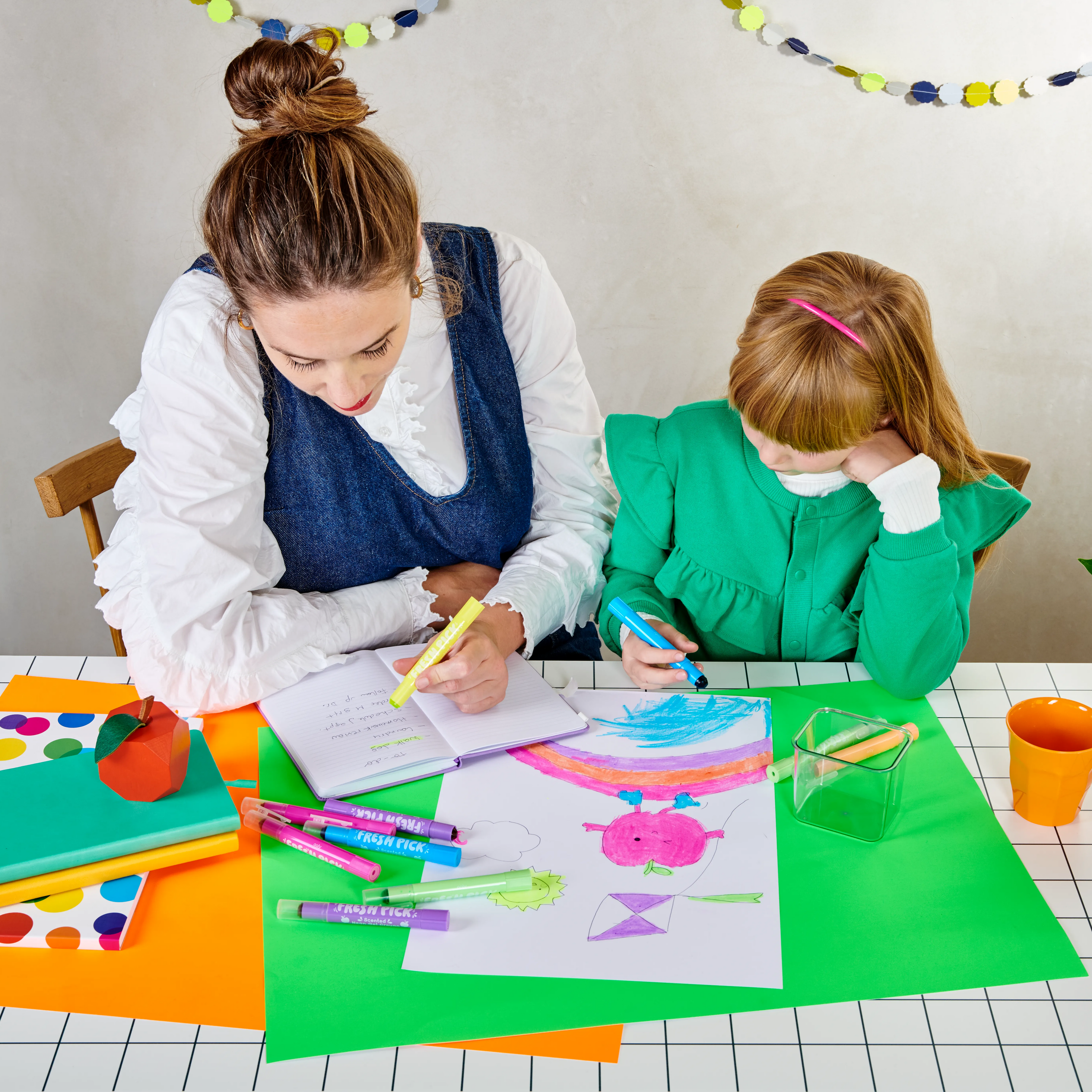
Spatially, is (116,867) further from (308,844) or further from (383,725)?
(383,725)

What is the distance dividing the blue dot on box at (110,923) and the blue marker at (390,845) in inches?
6.6

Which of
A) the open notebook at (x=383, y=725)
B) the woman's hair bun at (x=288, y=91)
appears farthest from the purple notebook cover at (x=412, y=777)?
the woman's hair bun at (x=288, y=91)

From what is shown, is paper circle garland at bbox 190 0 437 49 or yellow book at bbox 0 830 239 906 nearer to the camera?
yellow book at bbox 0 830 239 906

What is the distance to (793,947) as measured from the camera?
0.82 metres

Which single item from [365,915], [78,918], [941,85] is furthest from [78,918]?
[941,85]

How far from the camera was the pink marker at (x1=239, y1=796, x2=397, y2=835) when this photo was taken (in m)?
0.92

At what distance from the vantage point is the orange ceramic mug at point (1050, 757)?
92cm

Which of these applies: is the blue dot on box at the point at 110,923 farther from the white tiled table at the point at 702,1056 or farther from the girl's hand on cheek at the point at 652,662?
the girl's hand on cheek at the point at 652,662

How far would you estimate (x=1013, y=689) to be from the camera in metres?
1.15

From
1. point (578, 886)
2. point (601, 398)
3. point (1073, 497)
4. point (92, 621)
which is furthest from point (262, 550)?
point (1073, 497)

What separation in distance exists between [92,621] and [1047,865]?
7.18 feet

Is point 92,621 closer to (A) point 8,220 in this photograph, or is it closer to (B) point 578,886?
(A) point 8,220

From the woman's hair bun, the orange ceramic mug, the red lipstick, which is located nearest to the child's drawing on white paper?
the orange ceramic mug

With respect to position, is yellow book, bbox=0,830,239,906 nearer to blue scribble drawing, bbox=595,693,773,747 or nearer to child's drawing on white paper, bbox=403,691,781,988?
child's drawing on white paper, bbox=403,691,781,988
